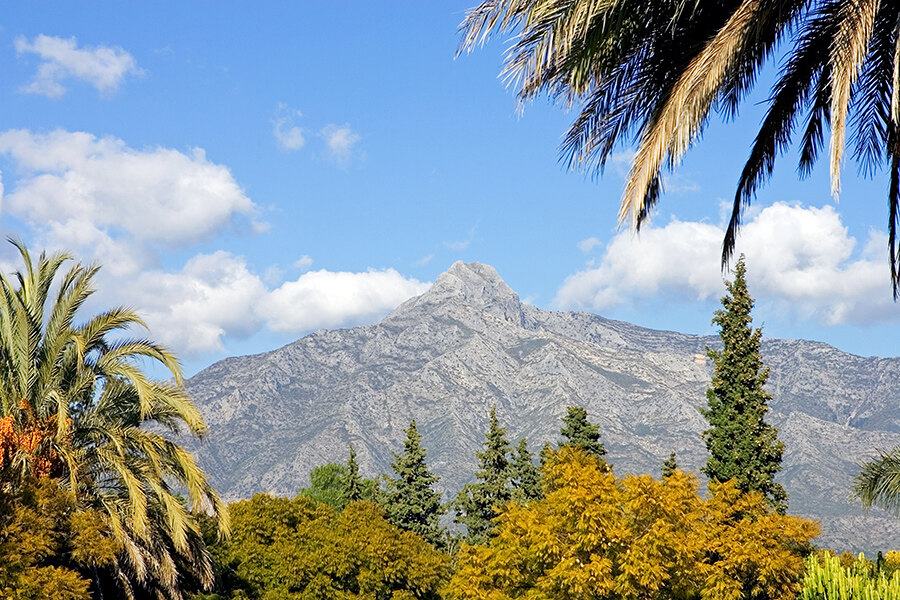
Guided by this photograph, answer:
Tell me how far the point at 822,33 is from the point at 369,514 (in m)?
33.1

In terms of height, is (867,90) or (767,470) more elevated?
(767,470)

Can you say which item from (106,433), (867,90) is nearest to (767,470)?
Result: (106,433)

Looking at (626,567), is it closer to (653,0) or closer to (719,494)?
(719,494)

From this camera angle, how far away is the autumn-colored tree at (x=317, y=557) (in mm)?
30453

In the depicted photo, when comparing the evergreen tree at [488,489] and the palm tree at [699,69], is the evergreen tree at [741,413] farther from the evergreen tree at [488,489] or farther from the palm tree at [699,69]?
the palm tree at [699,69]

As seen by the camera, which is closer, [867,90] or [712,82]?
[712,82]

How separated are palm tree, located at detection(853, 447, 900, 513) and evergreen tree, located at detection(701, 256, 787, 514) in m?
24.4

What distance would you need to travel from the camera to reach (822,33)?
6328mm

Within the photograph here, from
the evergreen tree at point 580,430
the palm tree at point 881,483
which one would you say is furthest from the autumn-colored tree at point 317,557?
the evergreen tree at point 580,430

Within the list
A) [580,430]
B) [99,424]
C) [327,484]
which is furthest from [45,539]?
[327,484]

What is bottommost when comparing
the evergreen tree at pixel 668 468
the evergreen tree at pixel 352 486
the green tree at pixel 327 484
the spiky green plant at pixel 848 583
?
the spiky green plant at pixel 848 583

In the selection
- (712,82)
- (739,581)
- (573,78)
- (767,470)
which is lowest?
(739,581)

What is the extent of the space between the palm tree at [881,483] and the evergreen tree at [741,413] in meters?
24.4

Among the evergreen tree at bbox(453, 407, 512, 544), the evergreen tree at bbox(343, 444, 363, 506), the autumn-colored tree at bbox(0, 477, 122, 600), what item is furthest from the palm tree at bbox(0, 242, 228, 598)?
the evergreen tree at bbox(343, 444, 363, 506)
